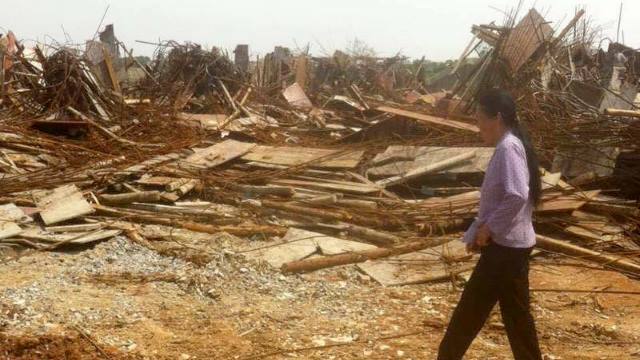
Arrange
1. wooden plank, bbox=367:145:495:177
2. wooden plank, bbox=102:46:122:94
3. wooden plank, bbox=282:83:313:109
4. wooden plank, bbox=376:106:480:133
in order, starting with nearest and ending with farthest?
wooden plank, bbox=367:145:495:177, wooden plank, bbox=376:106:480:133, wooden plank, bbox=102:46:122:94, wooden plank, bbox=282:83:313:109

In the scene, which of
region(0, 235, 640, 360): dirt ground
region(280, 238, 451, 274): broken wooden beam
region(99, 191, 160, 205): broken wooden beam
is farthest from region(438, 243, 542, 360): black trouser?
region(99, 191, 160, 205): broken wooden beam

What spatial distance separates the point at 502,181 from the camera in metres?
3.05

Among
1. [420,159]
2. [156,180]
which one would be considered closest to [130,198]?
[156,180]

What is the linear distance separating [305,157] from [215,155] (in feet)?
4.64

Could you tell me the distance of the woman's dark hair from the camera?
10.3 feet

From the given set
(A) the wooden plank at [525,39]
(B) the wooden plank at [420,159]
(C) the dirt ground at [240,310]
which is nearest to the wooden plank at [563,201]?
(C) the dirt ground at [240,310]

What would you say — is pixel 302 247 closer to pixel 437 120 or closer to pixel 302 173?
pixel 302 173

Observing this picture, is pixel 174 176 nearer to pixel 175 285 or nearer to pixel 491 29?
pixel 175 285

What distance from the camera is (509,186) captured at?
3023mm

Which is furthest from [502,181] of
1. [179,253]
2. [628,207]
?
[628,207]

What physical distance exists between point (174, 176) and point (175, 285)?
2.95m

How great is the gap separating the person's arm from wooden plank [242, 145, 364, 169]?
18.7 ft

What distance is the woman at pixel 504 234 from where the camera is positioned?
3057 millimetres

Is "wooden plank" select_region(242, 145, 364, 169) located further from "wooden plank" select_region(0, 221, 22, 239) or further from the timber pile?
"wooden plank" select_region(0, 221, 22, 239)
